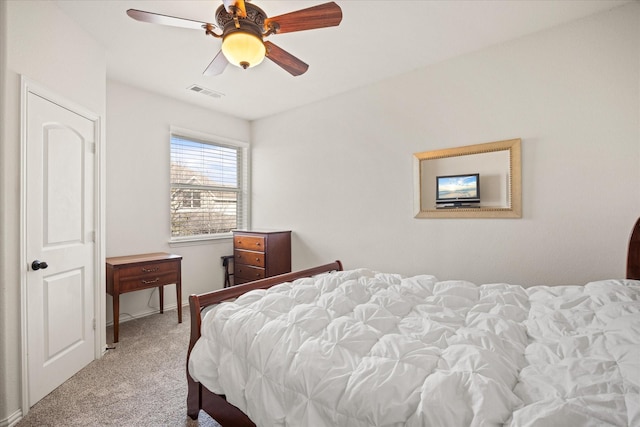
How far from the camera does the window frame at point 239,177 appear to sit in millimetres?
3916

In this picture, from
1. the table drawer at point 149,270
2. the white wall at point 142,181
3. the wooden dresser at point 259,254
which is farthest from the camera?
the wooden dresser at point 259,254

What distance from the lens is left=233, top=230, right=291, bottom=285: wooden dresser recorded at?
12.7 ft

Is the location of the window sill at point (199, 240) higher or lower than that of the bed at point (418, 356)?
higher

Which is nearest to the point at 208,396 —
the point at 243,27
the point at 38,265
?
the point at 38,265

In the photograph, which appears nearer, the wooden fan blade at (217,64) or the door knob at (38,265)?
the door knob at (38,265)

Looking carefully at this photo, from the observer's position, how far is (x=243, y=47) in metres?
1.83

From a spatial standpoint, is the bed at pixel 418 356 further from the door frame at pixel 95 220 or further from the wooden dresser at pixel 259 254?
the wooden dresser at pixel 259 254

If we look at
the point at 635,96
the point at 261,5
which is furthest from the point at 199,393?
the point at 635,96

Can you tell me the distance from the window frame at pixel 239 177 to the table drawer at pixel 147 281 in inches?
27.6

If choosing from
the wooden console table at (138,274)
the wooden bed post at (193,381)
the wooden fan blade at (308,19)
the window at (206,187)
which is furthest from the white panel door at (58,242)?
the wooden fan blade at (308,19)

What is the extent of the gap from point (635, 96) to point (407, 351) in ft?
8.53

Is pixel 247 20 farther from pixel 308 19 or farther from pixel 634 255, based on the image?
pixel 634 255

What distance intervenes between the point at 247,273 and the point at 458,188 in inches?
110

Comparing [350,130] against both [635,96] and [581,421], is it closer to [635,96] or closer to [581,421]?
[635,96]
